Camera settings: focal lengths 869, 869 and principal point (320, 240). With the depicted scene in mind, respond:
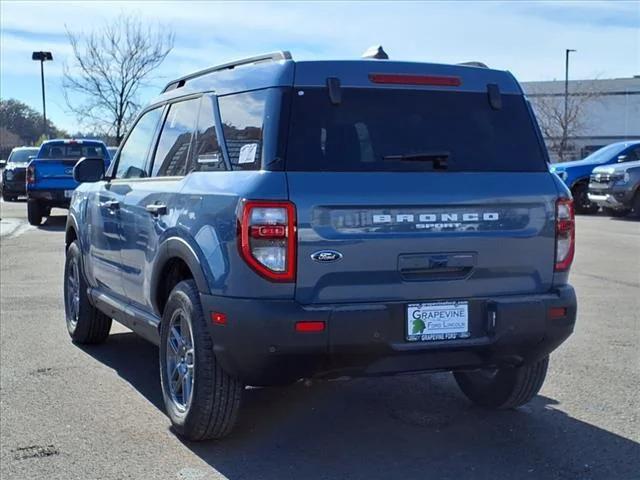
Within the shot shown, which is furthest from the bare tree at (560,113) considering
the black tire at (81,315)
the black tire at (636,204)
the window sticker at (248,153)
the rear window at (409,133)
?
the window sticker at (248,153)

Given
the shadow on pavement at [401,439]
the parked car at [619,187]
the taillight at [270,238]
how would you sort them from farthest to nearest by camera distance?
the parked car at [619,187] < the shadow on pavement at [401,439] < the taillight at [270,238]

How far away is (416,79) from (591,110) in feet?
152

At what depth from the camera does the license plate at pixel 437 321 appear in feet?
14.2

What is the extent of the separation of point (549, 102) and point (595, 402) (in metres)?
43.3

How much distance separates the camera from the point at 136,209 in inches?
222

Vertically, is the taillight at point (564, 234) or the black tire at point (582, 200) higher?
the taillight at point (564, 234)

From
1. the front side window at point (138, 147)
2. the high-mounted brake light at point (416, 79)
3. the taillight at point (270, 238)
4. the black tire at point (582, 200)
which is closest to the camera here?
the taillight at point (270, 238)

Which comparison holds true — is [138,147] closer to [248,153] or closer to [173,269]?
[173,269]

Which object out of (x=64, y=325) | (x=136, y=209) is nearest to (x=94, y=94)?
(x=64, y=325)

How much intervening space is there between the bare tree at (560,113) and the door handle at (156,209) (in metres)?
42.2

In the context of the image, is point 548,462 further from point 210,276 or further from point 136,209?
point 136,209

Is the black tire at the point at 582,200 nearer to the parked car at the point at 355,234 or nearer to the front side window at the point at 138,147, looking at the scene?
the front side window at the point at 138,147

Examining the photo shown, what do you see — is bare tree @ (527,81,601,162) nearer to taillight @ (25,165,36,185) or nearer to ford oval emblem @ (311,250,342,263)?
taillight @ (25,165,36,185)

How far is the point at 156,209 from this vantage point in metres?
5.19
